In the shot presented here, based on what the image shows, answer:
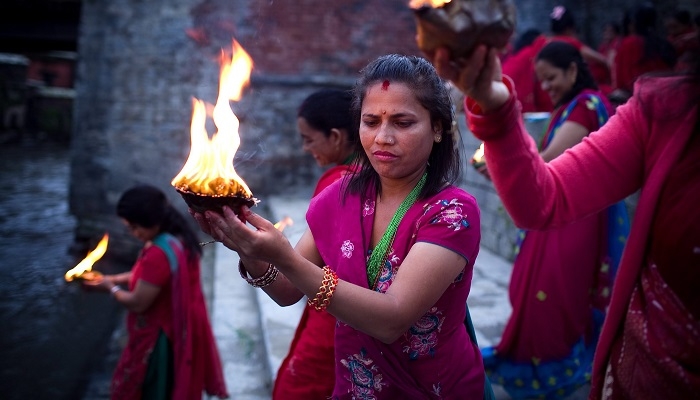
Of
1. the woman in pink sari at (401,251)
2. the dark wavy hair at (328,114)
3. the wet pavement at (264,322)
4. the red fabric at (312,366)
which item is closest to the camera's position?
the woman in pink sari at (401,251)

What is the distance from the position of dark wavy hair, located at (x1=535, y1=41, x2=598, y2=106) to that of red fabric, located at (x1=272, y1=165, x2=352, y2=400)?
5.77 ft

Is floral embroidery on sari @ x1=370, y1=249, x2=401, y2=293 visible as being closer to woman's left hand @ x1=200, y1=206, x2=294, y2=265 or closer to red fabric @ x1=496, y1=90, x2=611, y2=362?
woman's left hand @ x1=200, y1=206, x2=294, y2=265

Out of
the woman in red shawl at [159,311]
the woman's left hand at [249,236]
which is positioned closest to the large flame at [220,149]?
the woman's left hand at [249,236]

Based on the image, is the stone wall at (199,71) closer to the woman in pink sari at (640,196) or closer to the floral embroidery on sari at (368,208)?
the floral embroidery on sari at (368,208)

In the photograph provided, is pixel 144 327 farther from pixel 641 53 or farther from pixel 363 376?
pixel 641 53

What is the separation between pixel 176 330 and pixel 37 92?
27344 millimetres

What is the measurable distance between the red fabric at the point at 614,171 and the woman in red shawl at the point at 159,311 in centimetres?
219

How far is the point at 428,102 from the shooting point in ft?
5.32

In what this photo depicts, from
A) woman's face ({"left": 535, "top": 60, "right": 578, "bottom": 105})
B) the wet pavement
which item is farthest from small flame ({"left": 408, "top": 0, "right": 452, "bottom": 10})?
the wet pavement

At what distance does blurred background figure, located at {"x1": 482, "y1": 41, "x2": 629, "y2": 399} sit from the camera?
3.10 metres

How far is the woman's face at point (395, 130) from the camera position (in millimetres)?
1595

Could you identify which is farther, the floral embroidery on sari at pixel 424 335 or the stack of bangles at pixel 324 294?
the floral embroidery on sari at pixel 424 335

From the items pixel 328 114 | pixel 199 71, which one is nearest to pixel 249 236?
pixel 328 114

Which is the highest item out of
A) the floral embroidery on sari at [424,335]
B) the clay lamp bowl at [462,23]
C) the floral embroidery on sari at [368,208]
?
the clay lamp bowl at [462,23]
